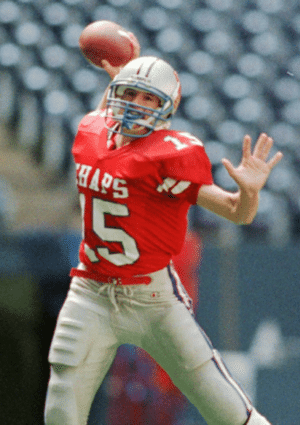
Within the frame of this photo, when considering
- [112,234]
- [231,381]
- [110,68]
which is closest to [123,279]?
[112,234]

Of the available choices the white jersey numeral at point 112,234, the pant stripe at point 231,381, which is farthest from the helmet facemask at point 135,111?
the pant stripe at point 231,381

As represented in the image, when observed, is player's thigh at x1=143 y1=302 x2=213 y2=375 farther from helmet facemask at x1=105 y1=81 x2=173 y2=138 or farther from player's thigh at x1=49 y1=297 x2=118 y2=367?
helmet facemask at x1=105 y1=81 x2=173 y2=138

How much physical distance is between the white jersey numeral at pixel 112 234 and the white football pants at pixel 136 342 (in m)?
0.07

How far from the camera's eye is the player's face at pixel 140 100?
1440mm

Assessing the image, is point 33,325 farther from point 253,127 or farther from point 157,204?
point 253,127

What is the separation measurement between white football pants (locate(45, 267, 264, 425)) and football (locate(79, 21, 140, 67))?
66 centimetres

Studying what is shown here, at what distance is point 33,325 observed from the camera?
2.40m

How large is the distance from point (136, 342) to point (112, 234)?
0.29 meters

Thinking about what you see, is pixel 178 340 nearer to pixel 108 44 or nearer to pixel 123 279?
pixel 123 279

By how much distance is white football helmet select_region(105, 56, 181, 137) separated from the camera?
55.6 inches

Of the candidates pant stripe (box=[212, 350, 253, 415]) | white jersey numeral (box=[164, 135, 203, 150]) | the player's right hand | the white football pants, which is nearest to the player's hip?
the white football pants

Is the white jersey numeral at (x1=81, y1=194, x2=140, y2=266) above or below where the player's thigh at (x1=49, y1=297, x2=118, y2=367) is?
above

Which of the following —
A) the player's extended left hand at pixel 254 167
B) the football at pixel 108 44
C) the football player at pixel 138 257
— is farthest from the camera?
the football at pixel 108 44

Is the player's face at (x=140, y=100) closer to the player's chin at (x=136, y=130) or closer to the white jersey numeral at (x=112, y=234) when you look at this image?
the player's chin at (x=136, y=130)
